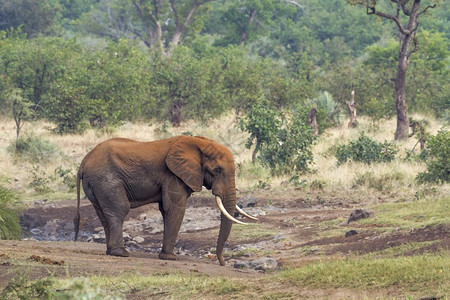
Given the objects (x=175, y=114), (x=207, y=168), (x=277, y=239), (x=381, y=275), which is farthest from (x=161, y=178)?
(x=175, y=114)

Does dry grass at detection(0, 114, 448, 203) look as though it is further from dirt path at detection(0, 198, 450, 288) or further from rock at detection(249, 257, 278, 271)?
rock at detection(249, 257, 278, 271)

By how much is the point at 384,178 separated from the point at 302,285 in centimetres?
943

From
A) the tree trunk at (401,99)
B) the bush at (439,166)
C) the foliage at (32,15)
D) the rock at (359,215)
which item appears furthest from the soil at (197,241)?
the foliage at (32,15)

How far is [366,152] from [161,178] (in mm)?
8456

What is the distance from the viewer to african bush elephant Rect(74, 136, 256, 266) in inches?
438

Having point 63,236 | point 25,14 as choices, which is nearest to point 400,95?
point 63,236

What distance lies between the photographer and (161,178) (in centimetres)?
1128

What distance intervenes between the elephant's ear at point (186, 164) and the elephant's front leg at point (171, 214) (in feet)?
0.57

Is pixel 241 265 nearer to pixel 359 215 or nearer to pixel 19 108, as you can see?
pixel 359 215

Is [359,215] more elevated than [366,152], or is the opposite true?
[359,215]

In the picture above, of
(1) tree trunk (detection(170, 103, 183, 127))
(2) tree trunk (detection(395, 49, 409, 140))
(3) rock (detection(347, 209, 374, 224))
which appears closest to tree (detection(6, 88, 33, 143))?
(1) tree trunk (detection(170, 103, 183, 127))

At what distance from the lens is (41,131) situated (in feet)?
83.1

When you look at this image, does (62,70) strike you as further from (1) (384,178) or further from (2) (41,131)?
(1) (384,178)

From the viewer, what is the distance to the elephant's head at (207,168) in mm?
11109
